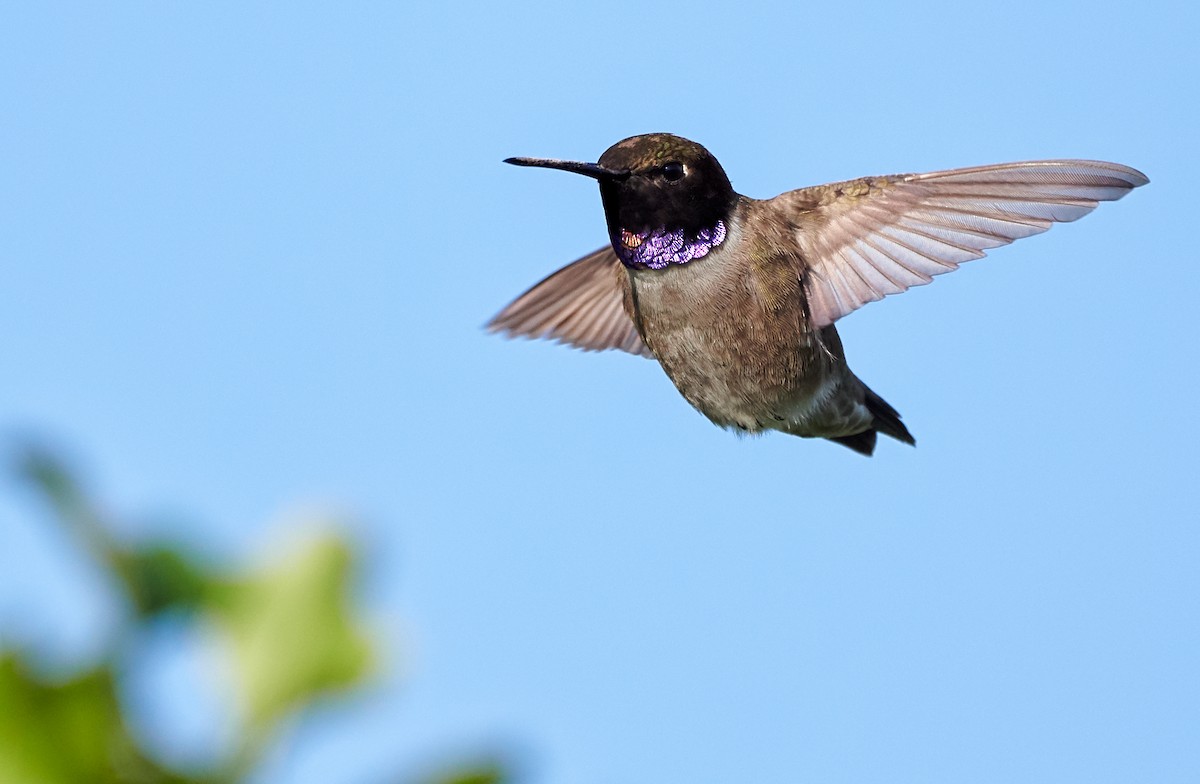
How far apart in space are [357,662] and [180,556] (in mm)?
161

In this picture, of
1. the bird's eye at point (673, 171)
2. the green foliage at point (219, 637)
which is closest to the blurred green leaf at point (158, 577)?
the green foliage at point (219, 637)

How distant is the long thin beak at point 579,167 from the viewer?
18.5ft

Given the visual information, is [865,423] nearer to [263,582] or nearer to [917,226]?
[917,226]

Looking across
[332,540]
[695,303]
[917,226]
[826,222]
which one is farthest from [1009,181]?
[332,540]

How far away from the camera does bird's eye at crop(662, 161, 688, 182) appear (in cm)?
611

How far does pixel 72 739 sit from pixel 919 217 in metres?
5.70

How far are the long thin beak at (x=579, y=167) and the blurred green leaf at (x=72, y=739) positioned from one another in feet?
15.6

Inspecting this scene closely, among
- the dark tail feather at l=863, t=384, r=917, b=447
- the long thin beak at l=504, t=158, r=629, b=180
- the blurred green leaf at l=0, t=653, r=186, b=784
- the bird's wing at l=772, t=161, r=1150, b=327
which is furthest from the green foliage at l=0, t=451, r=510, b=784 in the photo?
the dark tail feather at l=863, t=384, r=917, b=447

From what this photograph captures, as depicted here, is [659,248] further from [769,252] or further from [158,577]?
[158,577]

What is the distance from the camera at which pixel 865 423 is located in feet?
24.0

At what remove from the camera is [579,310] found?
8.22 m

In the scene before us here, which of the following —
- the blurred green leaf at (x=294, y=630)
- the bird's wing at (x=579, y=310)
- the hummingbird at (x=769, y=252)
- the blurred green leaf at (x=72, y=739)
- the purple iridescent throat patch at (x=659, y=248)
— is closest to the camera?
the blurred green leaf at (x=72, y=739)

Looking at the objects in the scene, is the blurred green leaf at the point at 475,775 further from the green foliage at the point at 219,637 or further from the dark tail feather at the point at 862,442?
the dark tail feather at the point at 862,442

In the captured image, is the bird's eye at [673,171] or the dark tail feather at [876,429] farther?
the dark tail feather at [876,429]
